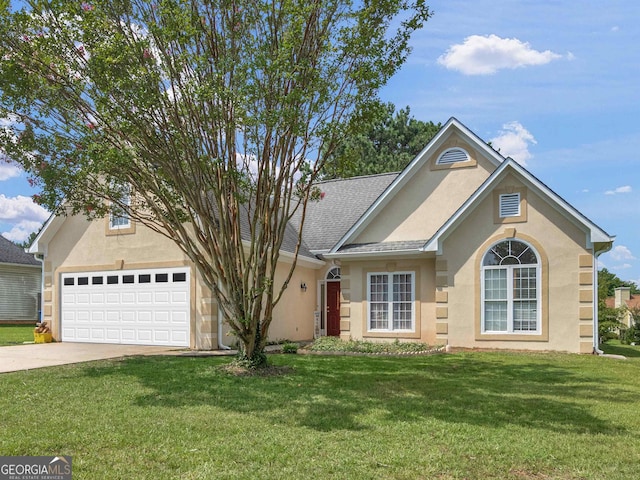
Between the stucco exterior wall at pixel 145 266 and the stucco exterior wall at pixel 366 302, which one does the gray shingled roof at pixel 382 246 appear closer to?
the stucco exterior wall at pixel 366 302

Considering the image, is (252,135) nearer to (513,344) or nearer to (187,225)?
(187,225)

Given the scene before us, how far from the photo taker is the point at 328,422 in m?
6.99

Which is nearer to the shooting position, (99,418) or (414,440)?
(414,440)

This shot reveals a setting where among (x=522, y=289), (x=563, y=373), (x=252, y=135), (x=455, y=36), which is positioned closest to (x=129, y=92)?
(x=252, y=135)

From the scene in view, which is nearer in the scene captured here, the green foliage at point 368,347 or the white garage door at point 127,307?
the green foliage at point 368,347

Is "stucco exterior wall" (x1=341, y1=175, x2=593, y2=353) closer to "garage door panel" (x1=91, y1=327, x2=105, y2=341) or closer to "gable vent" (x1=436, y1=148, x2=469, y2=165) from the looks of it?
"gable vent" (x1=436, y1=148, x2=469, y2=165)

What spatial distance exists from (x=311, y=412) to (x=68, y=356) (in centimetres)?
932

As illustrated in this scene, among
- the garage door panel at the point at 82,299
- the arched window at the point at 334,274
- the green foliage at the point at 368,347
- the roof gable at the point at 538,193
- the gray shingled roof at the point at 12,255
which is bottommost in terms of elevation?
the green foliage at the point at 368,347

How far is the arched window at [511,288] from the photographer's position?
15445mm

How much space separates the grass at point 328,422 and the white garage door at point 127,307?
16.7 ft

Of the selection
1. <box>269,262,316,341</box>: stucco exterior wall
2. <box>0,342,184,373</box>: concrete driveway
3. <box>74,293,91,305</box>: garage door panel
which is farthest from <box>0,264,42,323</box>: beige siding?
<box>269,262,316,341</box>: stucco exterior wall

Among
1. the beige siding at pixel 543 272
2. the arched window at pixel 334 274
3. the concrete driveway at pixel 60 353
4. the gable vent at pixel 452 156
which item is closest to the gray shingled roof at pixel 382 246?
the beige siding at pixel 543 272

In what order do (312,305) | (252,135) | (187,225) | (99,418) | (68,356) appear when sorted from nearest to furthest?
(99,418)
(252,135)
(68,356)
(187,225)
(312,305)

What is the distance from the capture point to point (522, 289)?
15555mm
